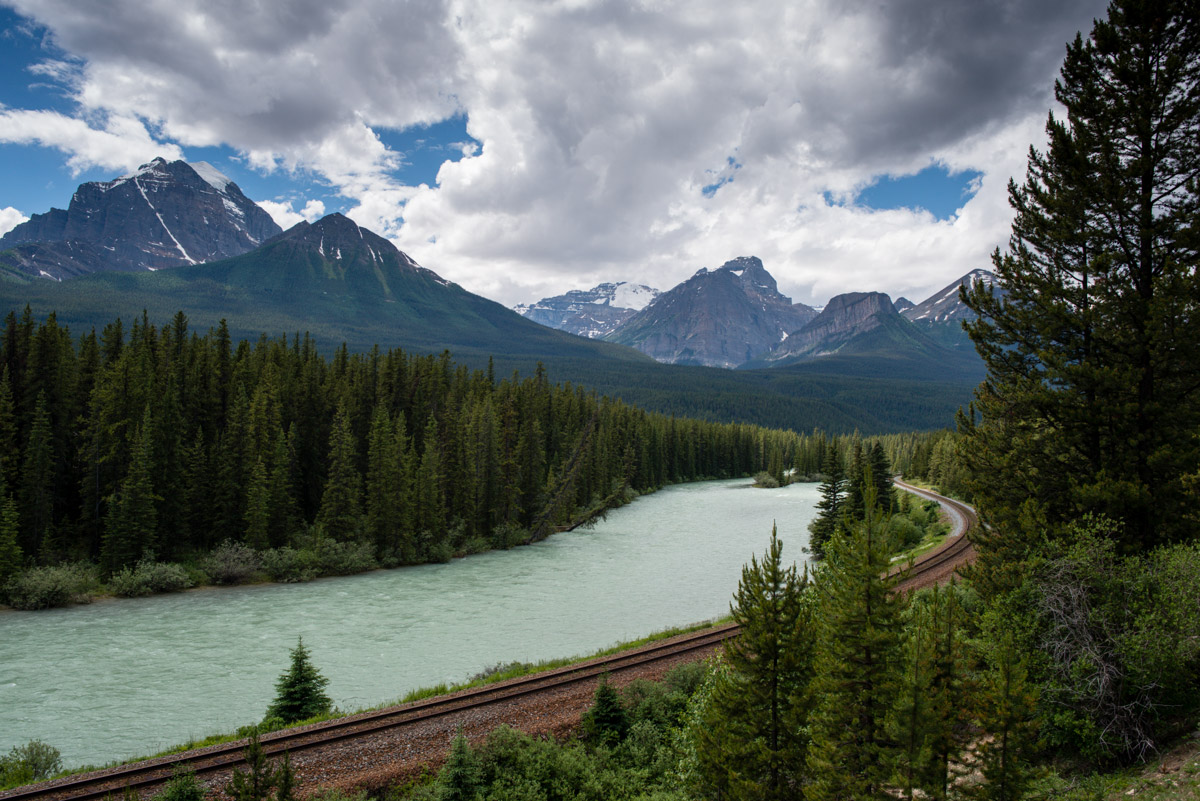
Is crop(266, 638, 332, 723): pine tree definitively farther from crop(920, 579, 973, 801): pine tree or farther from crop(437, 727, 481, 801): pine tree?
crop(920, 579, 973, 801): pine tree

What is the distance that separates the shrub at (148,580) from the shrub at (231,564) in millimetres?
1590

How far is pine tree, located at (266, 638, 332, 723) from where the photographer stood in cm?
2105

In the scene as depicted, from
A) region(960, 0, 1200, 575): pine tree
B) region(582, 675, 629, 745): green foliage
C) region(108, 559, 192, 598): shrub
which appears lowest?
region(108, 559, 192, 598): shrub

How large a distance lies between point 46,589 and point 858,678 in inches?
1822

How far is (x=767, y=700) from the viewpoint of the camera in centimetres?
1231

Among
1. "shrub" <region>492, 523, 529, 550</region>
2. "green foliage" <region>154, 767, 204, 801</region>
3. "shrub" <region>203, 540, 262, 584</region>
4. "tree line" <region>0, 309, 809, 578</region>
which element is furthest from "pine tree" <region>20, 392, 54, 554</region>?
"green foliage" <region>154, 767, 204, 801</region>

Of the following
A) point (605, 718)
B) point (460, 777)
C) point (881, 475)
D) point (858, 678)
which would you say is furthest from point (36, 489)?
point (881, 475)

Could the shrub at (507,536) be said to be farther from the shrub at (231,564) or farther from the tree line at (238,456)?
the shrub at (231,564)

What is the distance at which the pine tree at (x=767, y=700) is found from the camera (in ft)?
39.5

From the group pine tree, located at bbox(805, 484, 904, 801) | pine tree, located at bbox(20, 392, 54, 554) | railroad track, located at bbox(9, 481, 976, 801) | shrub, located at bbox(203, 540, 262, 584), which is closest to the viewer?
pine tree, located at bbox(805, 484, 904, 801)

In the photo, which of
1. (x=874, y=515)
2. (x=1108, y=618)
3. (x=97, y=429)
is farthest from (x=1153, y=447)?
(x=97, y=429)

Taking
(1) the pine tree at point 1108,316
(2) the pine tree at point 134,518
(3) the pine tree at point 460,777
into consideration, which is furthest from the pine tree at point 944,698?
(2) the pine tree at point 134,518

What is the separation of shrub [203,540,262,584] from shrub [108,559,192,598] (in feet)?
5.22

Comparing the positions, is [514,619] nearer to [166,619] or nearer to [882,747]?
[166,619]
